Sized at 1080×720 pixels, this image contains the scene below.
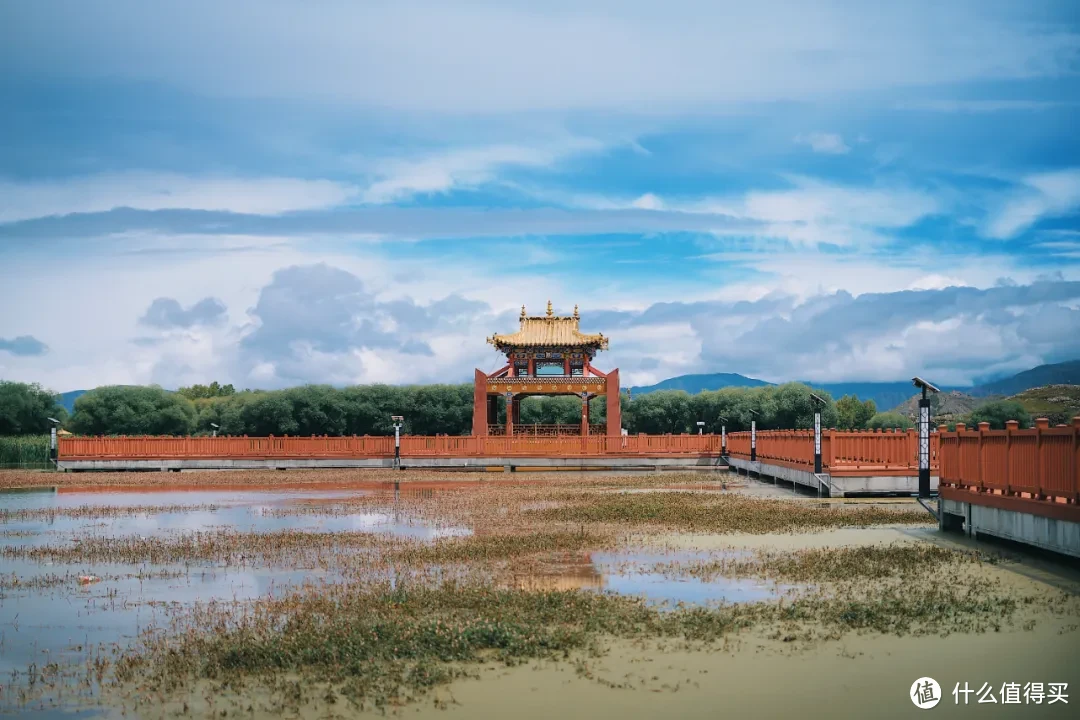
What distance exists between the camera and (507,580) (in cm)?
1300

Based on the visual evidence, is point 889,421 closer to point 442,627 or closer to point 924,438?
point 924,438

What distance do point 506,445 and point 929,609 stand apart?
121ft

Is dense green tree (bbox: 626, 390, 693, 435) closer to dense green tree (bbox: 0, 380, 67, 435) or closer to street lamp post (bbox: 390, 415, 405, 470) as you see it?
street lamp post (bbox: 390, 415, 405, 470)

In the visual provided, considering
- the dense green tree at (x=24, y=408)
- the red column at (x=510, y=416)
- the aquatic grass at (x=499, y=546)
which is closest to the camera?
the aquatic grass at (x=499, y=546)

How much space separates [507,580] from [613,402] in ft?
132

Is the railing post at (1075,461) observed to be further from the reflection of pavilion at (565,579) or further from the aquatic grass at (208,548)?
the aquatic grass at (208,548)

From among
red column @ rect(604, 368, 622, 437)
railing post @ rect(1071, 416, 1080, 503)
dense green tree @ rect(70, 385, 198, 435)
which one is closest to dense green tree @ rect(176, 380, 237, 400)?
dense green tree @ rect(70, 385, 198, 435)

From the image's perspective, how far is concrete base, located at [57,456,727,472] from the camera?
46781 mm

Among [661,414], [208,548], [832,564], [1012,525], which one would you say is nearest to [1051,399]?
[661,414]

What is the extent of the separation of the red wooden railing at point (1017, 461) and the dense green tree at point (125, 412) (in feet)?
232

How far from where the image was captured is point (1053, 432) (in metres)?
13.5

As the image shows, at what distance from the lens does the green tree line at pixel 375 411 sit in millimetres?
75375

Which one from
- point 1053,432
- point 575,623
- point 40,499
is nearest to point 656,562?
point 575,623

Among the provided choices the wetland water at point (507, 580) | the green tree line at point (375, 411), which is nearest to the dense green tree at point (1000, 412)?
the green tree line at point (375, 411)
